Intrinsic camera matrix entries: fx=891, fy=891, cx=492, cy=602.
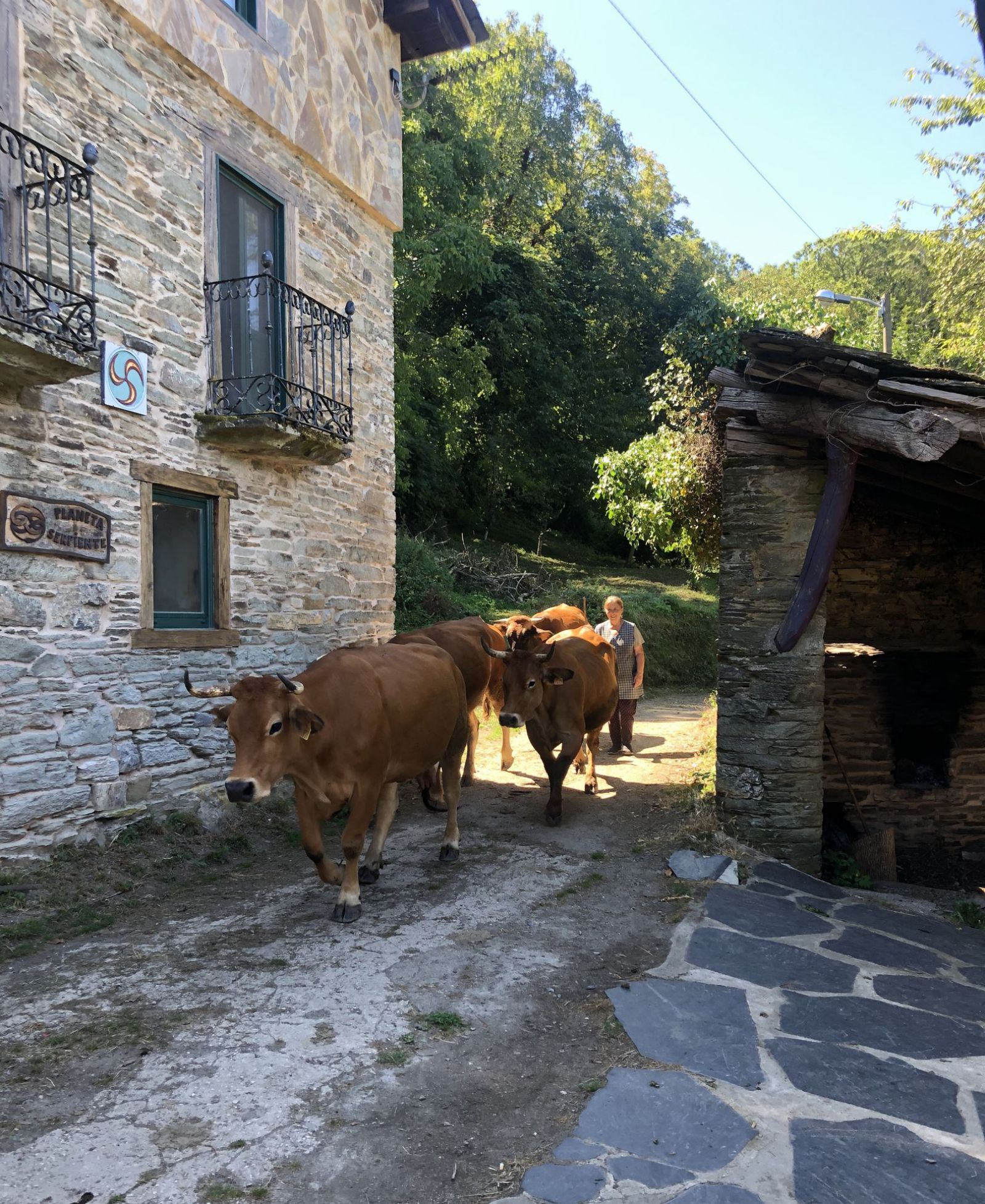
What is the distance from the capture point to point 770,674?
264 inches

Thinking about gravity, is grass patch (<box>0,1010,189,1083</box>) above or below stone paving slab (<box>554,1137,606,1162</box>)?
above

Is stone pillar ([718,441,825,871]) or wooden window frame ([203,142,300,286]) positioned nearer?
stone pillar ([718,441,825,871])

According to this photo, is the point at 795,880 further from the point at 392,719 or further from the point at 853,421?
the point at 853,421

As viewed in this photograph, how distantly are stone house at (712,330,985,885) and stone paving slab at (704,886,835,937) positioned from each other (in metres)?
0.94

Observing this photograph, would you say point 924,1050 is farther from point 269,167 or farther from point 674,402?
point 674,402

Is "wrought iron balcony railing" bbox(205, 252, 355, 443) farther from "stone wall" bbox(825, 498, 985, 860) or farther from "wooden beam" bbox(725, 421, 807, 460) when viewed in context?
"stone wall" bbox(825, 498, 985, 860)

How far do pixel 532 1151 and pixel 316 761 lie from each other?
266 cm

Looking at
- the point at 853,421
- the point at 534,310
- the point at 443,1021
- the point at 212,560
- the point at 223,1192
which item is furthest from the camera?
the point at 534,310

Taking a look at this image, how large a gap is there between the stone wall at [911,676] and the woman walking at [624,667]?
2.08 m

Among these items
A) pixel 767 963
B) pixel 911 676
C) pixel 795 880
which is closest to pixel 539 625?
pixel 911 676

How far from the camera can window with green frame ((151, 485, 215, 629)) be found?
23.7 ft

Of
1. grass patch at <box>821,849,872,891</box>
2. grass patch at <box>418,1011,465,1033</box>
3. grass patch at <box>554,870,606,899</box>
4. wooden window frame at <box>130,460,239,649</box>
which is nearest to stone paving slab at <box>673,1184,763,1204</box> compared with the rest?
grass patch at <box>418,1011,465,1033</box>

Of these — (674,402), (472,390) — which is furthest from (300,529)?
(472,390)

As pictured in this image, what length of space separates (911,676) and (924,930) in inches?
172
